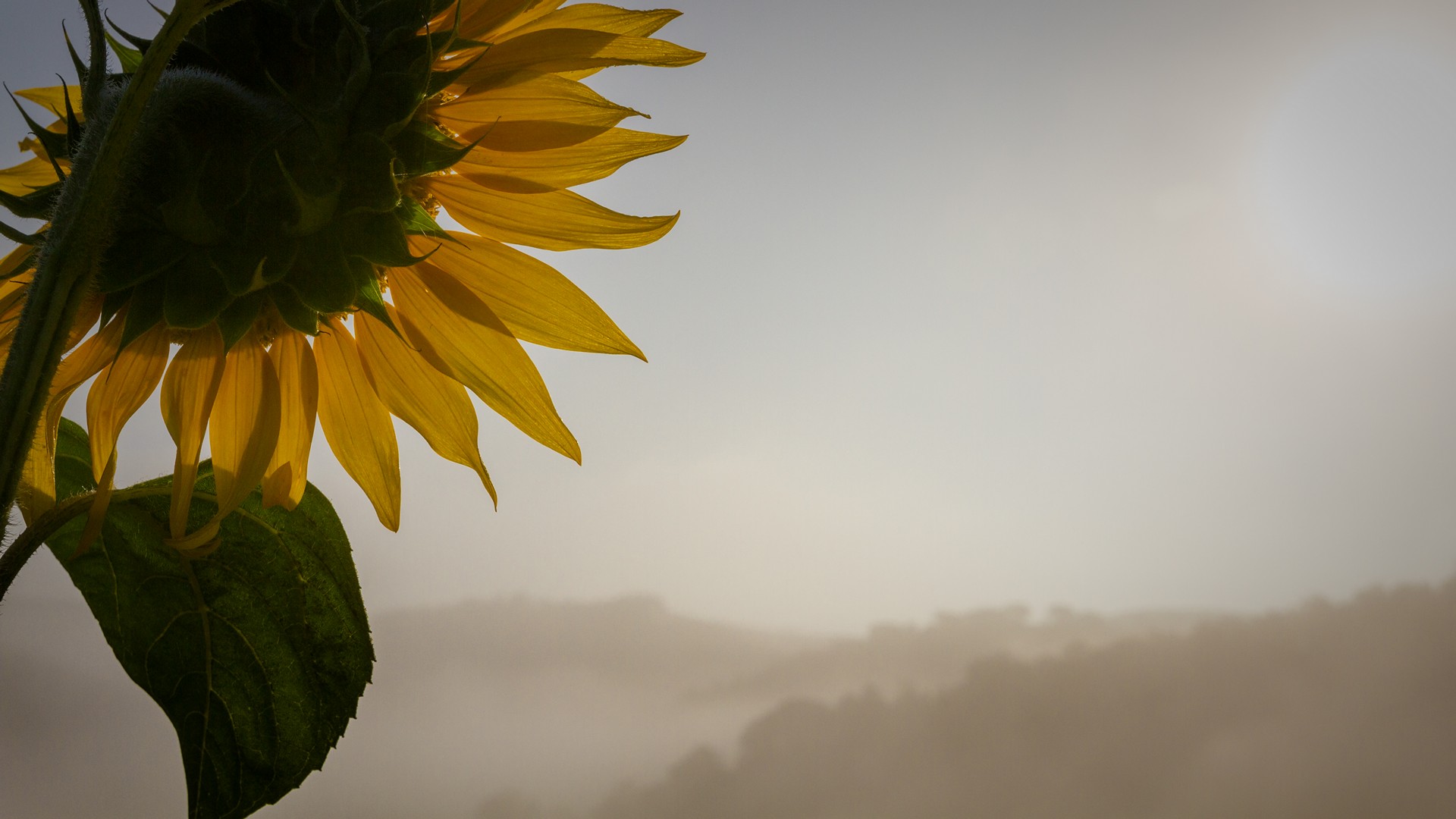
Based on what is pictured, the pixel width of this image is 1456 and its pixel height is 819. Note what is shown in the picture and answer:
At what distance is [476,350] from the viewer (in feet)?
4.01

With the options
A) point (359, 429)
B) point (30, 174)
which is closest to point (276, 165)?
point (359, 429)

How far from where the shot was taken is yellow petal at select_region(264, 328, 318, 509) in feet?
3.86

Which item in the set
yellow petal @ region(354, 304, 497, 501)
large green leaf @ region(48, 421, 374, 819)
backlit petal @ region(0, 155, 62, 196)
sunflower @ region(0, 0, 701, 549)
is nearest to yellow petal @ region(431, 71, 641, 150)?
sunflower @ region(0, 0, 701, 549)

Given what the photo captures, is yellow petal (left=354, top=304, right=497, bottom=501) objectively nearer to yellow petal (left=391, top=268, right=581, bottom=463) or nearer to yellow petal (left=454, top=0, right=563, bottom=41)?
yellow petal (left=391, top=268, right=581, bottom=463)

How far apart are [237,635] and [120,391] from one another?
0.31m

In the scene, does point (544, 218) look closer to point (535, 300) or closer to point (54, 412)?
point (535, 300)

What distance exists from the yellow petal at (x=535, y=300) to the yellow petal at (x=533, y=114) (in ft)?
0.44

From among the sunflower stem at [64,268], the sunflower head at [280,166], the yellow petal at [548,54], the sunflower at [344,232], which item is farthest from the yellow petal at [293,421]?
the sunflower stem at [64,268]

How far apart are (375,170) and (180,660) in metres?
0.67

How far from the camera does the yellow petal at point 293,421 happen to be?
1.18 meters

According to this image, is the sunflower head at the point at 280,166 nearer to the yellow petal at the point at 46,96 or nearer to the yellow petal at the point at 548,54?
the yellow petal at the point at 548,54

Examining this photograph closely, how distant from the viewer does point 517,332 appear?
4.00 ft

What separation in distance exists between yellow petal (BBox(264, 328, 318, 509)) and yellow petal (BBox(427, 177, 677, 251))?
24cm

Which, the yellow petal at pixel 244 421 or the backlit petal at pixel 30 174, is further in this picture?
the backlit petal at pixel 30 174
